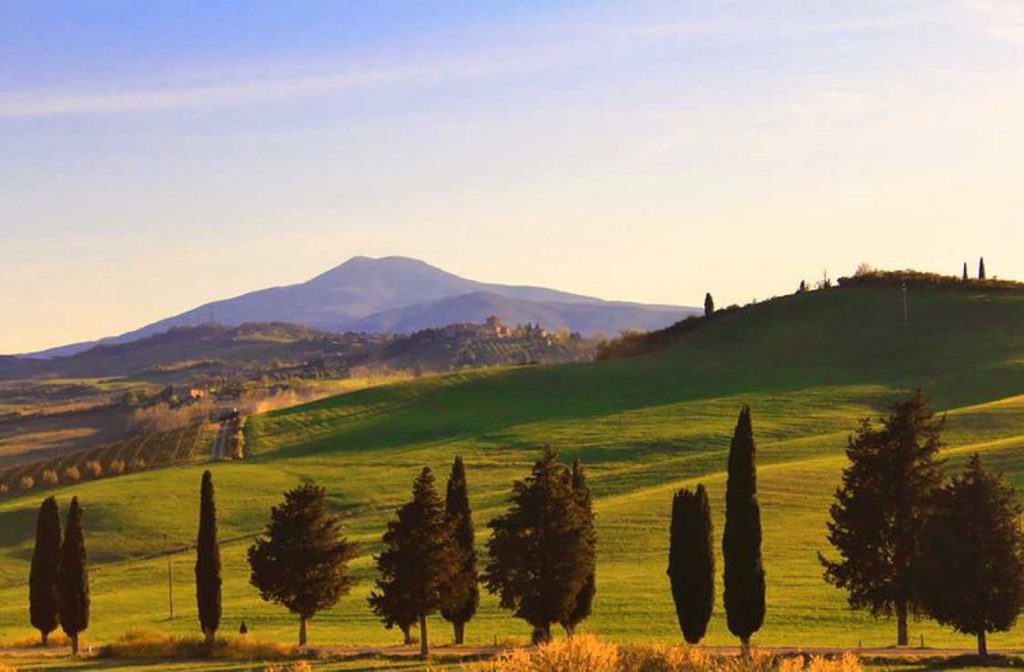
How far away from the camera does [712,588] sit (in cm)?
5084

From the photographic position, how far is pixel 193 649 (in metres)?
55.8

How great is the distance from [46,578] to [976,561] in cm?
4229

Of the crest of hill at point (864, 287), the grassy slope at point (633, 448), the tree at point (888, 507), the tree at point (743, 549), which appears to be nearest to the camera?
the tree at point (743, 549)

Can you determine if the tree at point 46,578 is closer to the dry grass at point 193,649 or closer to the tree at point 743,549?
the dry grass at point 193,649

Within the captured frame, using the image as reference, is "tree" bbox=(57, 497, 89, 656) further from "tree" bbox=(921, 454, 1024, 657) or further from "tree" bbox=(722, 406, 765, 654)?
Result: "tree" bbox=(921, 454, 1024, 657)

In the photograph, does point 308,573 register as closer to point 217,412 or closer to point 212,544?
point 212,544

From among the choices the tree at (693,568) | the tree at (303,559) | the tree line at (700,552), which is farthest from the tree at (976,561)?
the tree at (303,559)

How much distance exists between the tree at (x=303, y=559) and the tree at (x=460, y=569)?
5.39 metres

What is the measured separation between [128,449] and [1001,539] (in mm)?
107491

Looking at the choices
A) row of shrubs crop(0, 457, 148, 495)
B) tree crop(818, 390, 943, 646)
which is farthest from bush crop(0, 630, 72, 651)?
row of shrubs crop(0, 457, 148, 495)

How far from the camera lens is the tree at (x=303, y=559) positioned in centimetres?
5947

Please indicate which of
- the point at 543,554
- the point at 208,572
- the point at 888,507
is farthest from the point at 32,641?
the point at 888,507

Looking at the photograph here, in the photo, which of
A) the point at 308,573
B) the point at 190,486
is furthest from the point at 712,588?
the point at 190,486

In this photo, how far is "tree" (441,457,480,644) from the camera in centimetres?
5600
